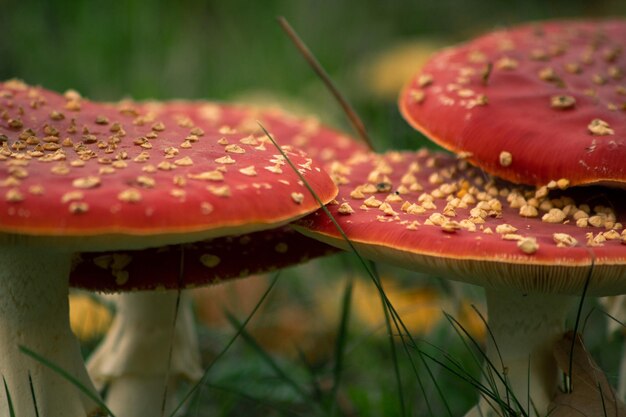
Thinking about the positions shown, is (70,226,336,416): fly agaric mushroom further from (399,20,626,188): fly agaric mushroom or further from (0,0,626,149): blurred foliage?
(0,0,626,149): blurred foliage

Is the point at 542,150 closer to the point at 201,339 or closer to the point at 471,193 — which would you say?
the point at 471,193

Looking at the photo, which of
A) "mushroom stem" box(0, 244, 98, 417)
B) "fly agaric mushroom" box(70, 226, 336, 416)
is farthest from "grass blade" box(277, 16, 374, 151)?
"mushroom stem" box(0, 244, 98, 417)

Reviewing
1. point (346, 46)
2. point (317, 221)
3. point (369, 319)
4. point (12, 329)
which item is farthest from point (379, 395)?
point (346, 46)

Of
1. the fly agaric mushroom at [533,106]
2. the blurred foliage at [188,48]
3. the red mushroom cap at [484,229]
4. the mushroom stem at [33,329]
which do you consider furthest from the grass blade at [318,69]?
the blurred foliage at [188,48]

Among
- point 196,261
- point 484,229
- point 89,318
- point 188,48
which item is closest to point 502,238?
point 484,229

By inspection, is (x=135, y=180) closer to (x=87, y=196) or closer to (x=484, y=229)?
(x=87, y=196)

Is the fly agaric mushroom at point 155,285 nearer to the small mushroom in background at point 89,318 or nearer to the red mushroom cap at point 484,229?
the red mushroom cap at point 484,229

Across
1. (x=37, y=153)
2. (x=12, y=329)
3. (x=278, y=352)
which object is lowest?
(x=278, y=352)
